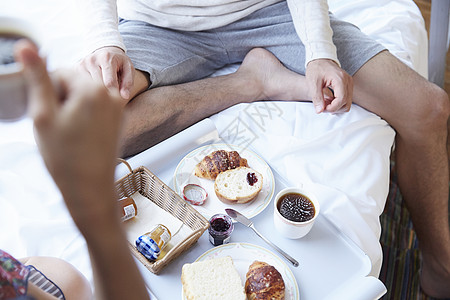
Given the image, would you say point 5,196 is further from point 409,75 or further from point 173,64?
point 409,75

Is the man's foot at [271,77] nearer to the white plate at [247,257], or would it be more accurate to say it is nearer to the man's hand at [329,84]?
the man's hand at [329,84]

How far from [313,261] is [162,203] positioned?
36cm

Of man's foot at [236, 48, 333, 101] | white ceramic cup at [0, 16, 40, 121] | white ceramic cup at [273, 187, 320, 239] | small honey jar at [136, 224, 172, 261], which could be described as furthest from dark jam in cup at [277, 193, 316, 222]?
white ceramic cup at [0, 16, 40, 121]

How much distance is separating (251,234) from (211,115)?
0.45 meters

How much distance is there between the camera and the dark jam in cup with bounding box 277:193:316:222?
890 millimetres

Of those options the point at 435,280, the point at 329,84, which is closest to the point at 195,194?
the point at 329,84

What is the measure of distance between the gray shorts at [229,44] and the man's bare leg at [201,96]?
43 millimetres

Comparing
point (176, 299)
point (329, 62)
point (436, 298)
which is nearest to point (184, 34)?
point (329, 62)

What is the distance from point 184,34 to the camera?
1.33m

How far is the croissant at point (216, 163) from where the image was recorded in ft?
3.32

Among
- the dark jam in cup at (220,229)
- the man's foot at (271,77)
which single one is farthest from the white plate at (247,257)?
the man's foot at (271,77)

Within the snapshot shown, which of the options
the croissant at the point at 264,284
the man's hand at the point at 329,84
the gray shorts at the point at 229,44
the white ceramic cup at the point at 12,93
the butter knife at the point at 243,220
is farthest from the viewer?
the gray shorts at the point at 229,44

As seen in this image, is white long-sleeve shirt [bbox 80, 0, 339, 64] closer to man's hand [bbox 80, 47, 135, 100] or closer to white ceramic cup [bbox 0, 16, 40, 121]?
man's hand [bbox 80, 47, 135, 100]

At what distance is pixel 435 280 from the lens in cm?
136
